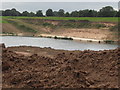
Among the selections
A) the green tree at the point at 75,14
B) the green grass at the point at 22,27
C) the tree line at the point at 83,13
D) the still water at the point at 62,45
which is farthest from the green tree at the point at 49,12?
the still water at the point at 62,45

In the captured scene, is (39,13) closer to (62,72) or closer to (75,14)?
(75,14)

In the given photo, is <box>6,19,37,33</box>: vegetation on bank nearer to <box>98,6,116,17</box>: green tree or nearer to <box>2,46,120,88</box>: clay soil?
<box>98,6,116,17</box>: green tree

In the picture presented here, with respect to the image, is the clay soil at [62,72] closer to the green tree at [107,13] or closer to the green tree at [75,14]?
the green tree at [107,13]

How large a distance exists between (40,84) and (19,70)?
215 centimetres

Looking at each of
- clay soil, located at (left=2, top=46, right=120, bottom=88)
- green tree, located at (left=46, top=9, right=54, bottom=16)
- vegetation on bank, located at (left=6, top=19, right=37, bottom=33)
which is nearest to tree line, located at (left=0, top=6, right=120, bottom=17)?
green tree, located at (left=46, top=9, right=54, bottom=16)

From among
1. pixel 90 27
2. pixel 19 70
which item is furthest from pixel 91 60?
pixel 90 27

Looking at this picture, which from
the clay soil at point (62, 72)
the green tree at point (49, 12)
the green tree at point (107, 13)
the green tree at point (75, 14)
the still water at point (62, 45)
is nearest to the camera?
the clay soil at point (62, 72)

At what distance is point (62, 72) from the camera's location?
9.51m

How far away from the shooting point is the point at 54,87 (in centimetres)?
830

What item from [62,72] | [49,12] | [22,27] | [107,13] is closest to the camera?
[62,72]

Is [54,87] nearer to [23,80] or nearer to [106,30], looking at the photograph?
[23,80]

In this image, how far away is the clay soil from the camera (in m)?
8.71

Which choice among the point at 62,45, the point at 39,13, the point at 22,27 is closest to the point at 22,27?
the point at 22,27

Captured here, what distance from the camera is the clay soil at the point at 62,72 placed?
343 inches
